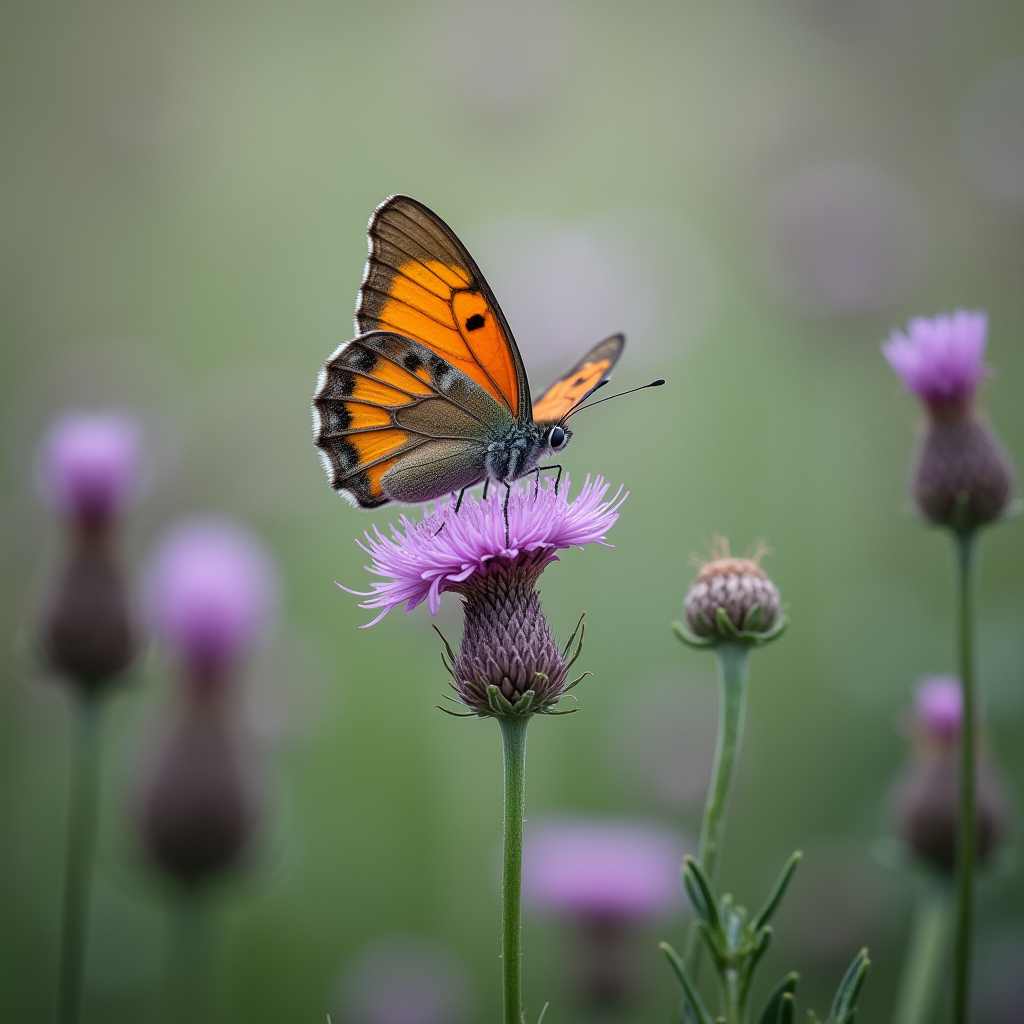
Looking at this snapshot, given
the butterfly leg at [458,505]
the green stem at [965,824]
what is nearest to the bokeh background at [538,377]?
the butterfly leg at [458,505]

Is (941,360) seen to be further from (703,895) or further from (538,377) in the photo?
(538,377)

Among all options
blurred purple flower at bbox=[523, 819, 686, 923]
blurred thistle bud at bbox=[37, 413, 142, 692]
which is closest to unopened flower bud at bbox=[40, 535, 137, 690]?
blurred thistle bud at bbox=[37, 413, 142, 692]

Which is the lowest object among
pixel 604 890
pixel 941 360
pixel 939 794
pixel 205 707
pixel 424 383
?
pixel 604 890

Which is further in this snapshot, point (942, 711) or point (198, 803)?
point (942, 711)

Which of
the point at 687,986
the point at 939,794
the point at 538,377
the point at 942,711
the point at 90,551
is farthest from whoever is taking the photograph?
the point at 538,377

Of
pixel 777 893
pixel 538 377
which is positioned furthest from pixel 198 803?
pixel 538 377

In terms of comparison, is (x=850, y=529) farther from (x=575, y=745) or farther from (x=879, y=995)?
(x=879, y=995)

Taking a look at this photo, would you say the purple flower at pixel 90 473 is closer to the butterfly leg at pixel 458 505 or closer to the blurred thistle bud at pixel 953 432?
the butterfly leg at pixel 458 505
